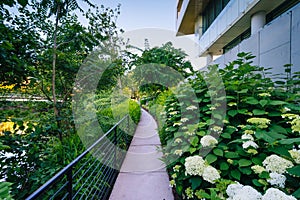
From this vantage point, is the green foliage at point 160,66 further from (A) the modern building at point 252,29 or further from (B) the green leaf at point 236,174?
(B) the green leaf at point 236,174

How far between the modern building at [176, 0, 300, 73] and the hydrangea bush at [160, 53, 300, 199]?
3.31ft

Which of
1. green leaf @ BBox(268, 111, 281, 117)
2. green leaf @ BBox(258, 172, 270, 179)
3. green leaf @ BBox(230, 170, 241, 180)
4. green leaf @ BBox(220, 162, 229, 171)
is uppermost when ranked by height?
green leaf @ BBox(268, 111, 281, 117)

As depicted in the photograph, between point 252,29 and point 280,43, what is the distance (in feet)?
11.8

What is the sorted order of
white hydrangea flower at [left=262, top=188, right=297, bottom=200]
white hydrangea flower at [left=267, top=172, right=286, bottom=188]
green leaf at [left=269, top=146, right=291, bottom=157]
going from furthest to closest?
green leaf at [left=269, top=146, right=291, bottom=157], white hydrangea flower at [left=267, top=172, right=286, bottom=188], white hydrangea flower at [left=262, top=188, right=297, bottom=200]

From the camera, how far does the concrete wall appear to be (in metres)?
2.23

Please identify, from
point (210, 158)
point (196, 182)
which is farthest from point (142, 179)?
point (210, 158)

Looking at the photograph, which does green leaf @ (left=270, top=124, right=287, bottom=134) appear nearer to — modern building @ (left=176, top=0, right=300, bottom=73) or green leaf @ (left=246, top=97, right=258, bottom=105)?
green leaf @ (left=246, top=97, right=258, bottom=105)

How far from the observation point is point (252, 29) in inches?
214

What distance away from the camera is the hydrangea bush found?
0.90 metres

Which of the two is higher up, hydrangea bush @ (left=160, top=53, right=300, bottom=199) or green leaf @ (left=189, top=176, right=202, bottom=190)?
hydrangea bush @ (left=160, top=53, right=300, bottom=199)

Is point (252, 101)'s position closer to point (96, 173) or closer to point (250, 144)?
point (250, 144)

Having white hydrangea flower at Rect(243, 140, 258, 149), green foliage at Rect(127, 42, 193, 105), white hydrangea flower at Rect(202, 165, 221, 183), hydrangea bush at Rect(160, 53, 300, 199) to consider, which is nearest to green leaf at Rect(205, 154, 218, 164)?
hydrangea bush at Rect(160, 53, 300, 199)

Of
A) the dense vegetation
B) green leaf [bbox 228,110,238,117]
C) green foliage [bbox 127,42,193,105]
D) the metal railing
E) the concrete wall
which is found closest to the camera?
green leaf [bbox 228,110,238,117]

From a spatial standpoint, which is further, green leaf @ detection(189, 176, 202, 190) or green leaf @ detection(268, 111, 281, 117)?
green leaf @ detection(268, 111, 281, 117)
